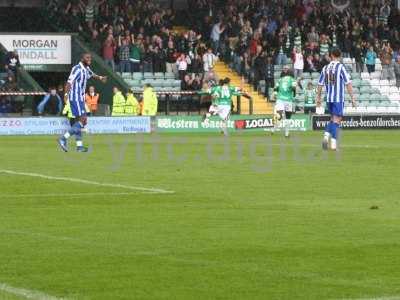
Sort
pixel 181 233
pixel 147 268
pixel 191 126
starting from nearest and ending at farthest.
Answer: pixel 147 268 → pixel 181 233 → pixel 191 126

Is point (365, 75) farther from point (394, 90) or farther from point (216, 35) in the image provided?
point (216, 35)

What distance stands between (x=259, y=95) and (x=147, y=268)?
133 feet

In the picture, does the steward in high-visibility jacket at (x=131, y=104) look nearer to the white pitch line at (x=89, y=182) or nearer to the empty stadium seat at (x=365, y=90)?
the empty stadium seat at (x=365, y=90)

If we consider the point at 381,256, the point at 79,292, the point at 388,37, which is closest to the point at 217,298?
the point at 79,292

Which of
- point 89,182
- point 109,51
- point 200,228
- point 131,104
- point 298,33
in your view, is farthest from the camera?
point 298,33

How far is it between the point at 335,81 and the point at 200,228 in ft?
55.3

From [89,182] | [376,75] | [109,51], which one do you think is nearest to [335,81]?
[89,182]

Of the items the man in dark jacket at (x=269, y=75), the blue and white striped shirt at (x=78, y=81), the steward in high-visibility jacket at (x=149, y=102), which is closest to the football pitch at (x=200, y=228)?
the blue and white striped shirt at (x=78, y=81)

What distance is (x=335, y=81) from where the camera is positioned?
30109 millimetres

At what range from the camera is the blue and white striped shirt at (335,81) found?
29969mm

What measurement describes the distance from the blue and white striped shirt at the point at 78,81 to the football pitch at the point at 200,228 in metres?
5.13

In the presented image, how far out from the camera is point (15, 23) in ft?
170

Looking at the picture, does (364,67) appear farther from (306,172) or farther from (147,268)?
(147,268)

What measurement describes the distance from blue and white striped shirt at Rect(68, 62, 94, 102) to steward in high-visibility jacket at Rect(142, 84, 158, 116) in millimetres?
13923
